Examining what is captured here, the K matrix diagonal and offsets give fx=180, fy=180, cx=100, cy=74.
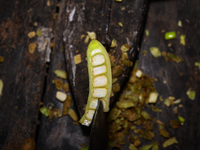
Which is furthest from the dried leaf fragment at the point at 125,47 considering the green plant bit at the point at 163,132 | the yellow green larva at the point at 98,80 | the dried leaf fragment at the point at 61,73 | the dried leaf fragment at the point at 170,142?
the dried leaf fragment at the point at 170,142

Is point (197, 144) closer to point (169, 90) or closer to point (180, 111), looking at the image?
point (180, 111)

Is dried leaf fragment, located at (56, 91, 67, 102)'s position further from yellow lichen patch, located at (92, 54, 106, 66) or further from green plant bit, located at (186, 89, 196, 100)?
green plant bit, located at (186, 89, 196, 100)

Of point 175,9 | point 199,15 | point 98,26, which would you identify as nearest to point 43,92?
point 98,26

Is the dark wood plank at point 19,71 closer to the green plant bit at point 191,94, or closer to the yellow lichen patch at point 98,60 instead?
the yellow lichen patch at point 98,60

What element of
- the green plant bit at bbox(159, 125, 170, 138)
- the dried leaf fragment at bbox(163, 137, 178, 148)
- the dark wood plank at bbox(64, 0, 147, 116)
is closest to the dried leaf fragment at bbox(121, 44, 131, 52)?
the dark wood plank at bbox(64, 0, 147, 116)

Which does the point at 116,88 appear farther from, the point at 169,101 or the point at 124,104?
the point at 169,101
